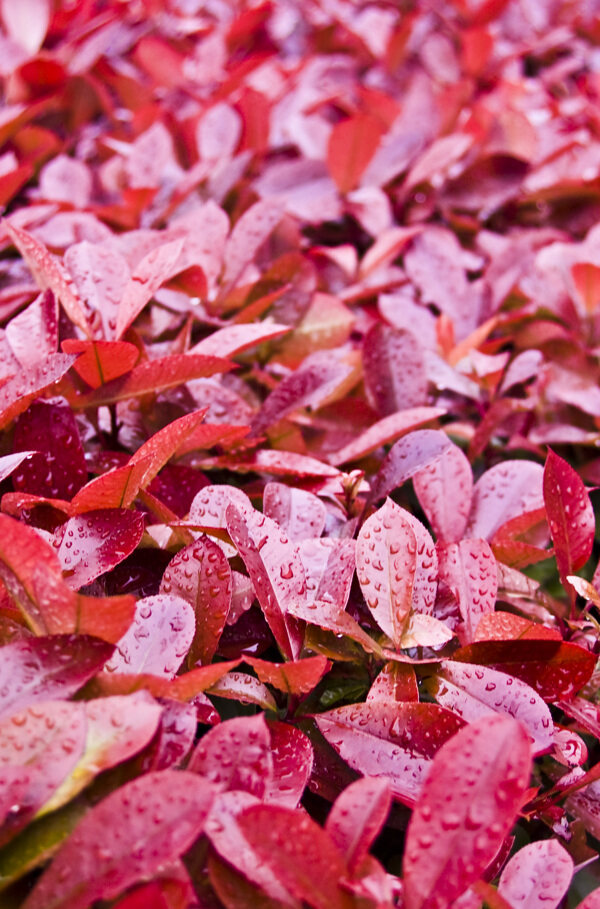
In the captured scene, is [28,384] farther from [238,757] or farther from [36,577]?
[238,757]

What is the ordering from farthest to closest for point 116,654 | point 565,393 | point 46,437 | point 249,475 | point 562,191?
point 562,191 → point 565,393 → point 249,475 → point 46,437 → point 116,654

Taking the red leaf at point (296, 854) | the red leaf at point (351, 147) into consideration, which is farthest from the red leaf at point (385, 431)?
the red leaf at point (351, 147)

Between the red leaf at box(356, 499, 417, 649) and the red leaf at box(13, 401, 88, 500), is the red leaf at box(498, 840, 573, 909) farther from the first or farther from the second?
the red leaf at box(13, 401, 88, 500)

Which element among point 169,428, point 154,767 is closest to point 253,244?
point 169,428

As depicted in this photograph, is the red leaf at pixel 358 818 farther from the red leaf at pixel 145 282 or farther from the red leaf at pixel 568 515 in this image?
the red leaf at pixel 145 282

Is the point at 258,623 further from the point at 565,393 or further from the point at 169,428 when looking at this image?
the point at 565,393
